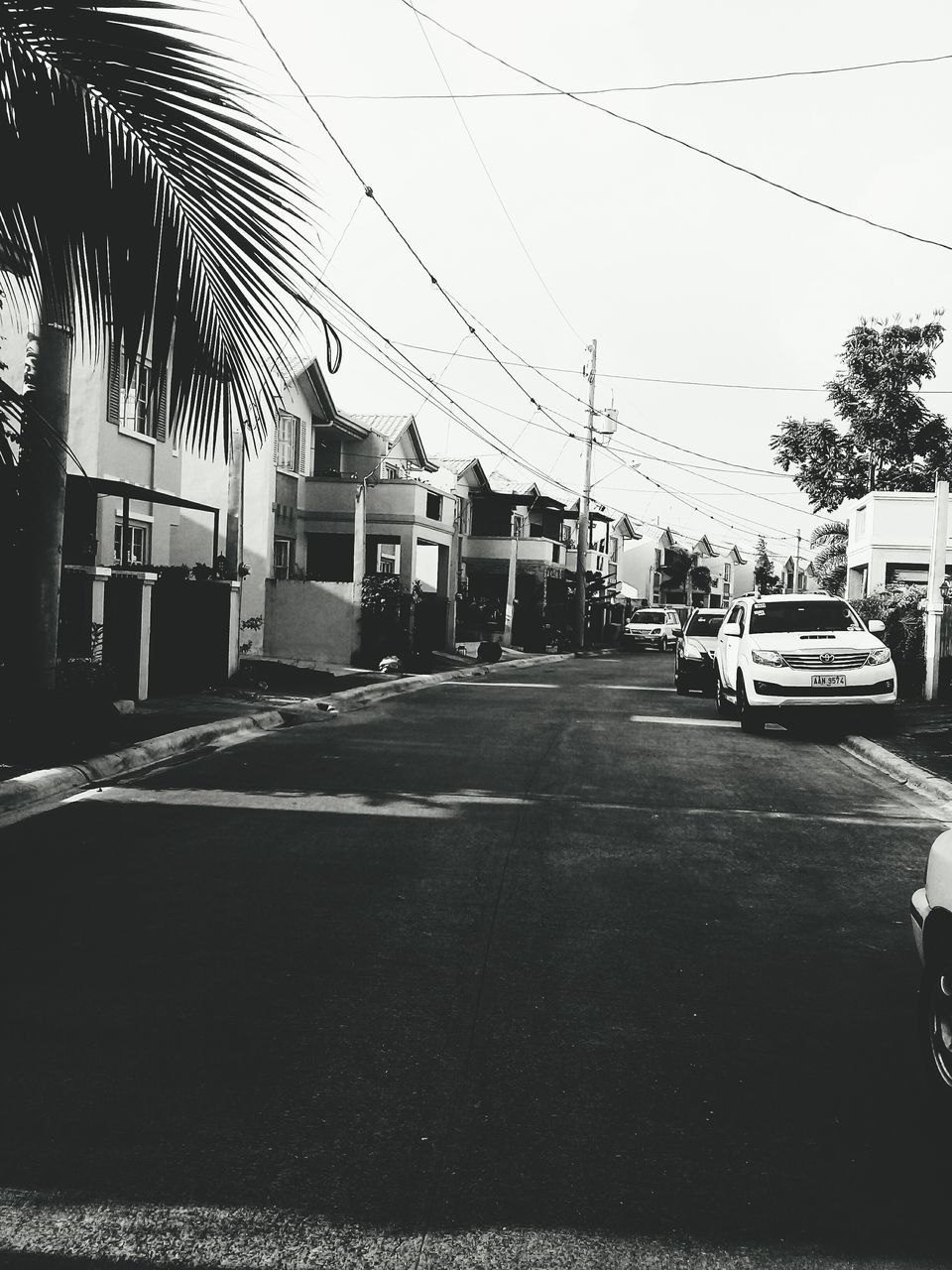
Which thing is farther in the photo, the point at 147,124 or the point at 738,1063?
the point at 147,124

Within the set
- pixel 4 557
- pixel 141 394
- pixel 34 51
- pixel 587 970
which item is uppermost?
pixel 34 51

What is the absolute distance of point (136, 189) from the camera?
4.96 meters

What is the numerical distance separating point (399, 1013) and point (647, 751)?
952cm

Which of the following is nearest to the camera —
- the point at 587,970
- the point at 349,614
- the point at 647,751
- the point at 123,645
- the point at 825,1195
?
the point at 825,1195

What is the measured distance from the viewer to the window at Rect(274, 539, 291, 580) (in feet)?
106

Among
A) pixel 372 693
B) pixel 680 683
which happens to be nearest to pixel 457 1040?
pixel 372 693

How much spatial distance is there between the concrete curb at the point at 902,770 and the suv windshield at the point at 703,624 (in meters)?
10.1

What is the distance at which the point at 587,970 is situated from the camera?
18.0 feet

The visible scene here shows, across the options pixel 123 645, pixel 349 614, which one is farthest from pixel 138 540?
pixel 123 645

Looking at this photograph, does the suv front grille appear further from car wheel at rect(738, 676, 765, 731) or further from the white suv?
car wheel at rect(738, 676, 765, 731)

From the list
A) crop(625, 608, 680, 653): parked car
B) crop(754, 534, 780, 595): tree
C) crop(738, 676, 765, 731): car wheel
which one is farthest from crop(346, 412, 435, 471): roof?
crop(754, 534, 780, 595): tree

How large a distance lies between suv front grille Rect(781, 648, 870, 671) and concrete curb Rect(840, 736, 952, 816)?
918 mm

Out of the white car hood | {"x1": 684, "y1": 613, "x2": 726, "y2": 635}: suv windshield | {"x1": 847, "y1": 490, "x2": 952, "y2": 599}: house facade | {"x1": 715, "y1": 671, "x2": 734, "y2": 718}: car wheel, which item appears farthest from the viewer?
{"x1": 847, "y1": 490, "x2": 952, "y2": 599}: house facade

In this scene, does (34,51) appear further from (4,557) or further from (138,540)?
(138,540)
